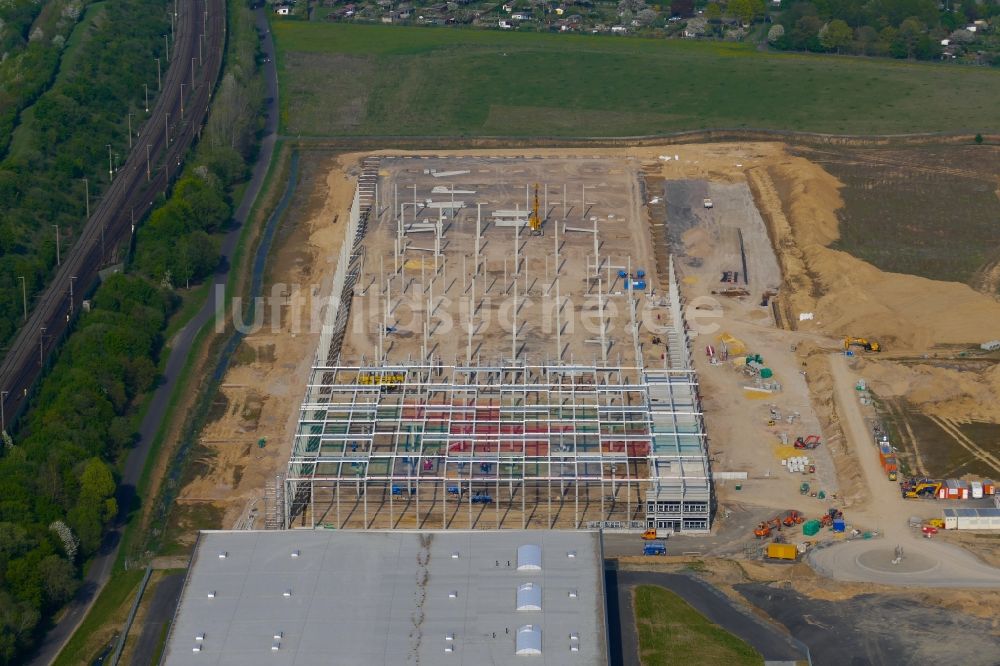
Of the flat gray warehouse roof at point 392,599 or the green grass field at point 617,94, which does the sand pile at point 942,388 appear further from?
the green grass field at point 617,94

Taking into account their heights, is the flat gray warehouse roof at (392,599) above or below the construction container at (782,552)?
above

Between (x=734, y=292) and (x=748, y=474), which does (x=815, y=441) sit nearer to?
(x=748, y=474)

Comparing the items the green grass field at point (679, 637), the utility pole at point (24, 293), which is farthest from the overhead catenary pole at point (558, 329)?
the utility pole at point (24, 293)

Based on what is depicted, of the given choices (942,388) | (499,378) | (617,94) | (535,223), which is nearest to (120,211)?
(535,223)

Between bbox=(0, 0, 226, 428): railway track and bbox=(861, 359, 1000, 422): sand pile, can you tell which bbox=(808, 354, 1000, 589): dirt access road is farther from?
Answer: bbox=(0, 0, 226, 428): railway track

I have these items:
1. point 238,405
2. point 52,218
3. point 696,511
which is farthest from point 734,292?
point 52,218

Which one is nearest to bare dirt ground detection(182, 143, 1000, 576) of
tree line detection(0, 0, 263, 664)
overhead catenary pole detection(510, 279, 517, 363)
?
tree line detection(0, 0, 263, 664)
